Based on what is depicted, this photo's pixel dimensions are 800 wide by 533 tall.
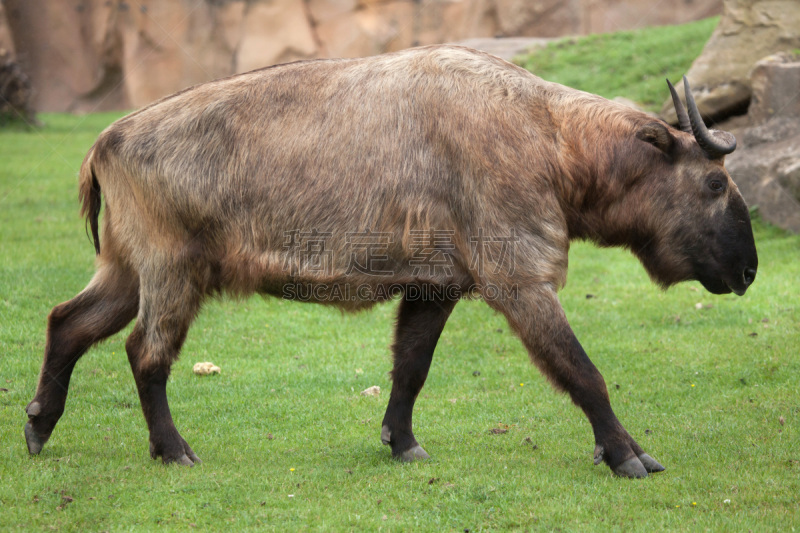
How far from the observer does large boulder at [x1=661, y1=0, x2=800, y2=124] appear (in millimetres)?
10992

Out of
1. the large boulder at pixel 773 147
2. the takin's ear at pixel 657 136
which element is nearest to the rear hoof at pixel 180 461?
the takin's ear at pixel 657 136

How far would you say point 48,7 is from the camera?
21281 millimetres

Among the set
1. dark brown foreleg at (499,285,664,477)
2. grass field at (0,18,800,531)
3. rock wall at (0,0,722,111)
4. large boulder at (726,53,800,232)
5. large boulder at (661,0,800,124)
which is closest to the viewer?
grass field at (0,18,800,531)

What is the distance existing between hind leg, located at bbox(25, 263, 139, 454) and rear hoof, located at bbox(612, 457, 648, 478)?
2.68 m

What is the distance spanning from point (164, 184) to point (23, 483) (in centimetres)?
159

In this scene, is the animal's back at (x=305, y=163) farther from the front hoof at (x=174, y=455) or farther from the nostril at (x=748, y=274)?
the nostril at (x=748, y=274)

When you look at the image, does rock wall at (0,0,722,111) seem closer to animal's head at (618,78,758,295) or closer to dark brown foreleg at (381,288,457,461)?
dark brown foreleg at (381,288,457,461)

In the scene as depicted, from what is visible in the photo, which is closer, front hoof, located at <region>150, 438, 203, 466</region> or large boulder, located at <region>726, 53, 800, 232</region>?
front hoof, located at <region>150, 438, 203, 466</region>

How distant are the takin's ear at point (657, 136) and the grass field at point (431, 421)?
1.64 meters

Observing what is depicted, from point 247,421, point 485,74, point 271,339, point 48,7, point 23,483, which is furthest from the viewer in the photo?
point 48,7

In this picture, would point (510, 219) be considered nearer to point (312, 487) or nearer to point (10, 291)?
point (312, 487)

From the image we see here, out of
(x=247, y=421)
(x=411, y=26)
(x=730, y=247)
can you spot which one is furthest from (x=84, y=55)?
(x=730, y=247)

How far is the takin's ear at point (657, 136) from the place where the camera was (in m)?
4.28

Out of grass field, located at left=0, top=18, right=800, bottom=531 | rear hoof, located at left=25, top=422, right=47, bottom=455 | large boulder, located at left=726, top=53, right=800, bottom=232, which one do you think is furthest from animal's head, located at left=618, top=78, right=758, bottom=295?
large boulder, located at left=726, top=53, right=800, bottom=232
